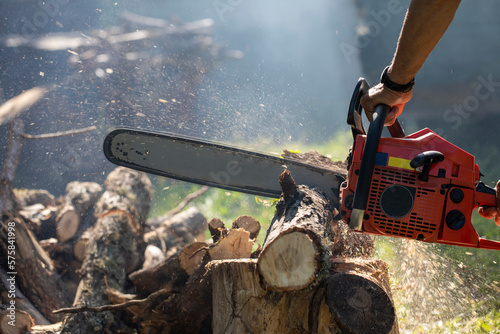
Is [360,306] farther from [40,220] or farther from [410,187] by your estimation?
[40,220]

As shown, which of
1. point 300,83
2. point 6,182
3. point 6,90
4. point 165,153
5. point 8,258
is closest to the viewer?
point 165,153

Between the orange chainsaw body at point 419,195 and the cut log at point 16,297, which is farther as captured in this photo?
the cut log at point 16,297

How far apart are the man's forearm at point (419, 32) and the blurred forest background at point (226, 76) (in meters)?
2.43

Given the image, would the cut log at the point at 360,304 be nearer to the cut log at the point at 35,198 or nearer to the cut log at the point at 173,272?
the cut log at the point at 173,272

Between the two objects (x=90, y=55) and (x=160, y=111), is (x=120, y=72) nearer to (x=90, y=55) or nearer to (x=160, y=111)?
(x=90, y=55)

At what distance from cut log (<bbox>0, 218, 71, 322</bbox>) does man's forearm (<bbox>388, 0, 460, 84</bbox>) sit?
3009 mm

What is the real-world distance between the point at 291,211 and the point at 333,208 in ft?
1.78

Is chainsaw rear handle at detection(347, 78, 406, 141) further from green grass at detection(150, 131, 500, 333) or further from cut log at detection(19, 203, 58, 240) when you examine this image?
cut log at detection(19, 203, 58, 240)

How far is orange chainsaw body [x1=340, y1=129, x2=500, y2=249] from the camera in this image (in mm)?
1687

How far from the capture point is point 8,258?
2.63m

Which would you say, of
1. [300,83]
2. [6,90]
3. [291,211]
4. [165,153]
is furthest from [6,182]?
[300,83]

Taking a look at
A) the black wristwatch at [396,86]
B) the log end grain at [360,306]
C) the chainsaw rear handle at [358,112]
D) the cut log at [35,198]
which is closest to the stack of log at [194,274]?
the log end grain at [360,306]

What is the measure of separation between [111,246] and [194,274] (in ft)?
4.39

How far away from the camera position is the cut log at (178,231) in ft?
13.1
